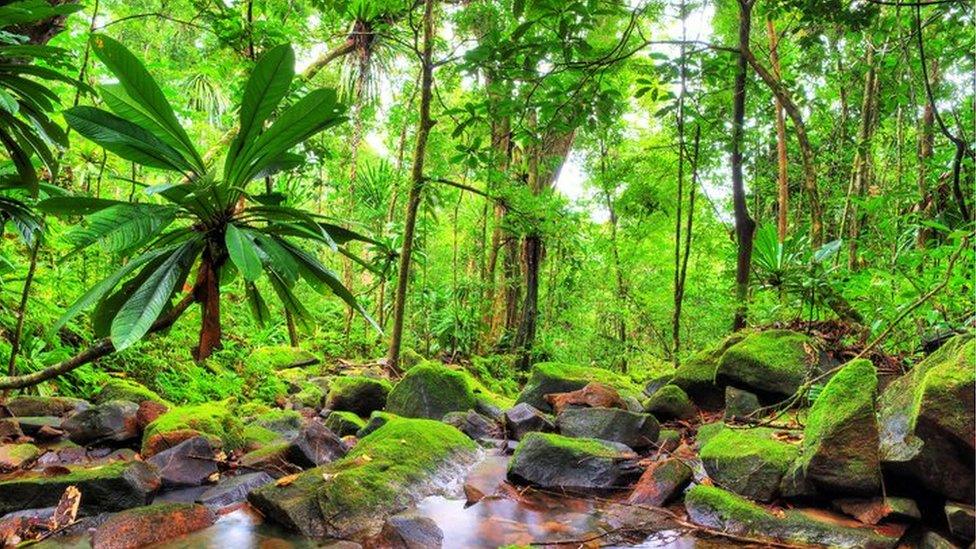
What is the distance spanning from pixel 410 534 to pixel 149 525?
1.14 m

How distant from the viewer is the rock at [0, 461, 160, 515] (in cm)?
268

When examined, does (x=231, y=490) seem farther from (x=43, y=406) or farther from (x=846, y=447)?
(x=846, y=447)

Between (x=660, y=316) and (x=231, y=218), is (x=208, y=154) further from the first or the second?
(x=660, y=316)

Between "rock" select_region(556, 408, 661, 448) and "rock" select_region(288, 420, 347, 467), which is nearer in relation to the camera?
"rock" select_region(288, 420, 347, 467)

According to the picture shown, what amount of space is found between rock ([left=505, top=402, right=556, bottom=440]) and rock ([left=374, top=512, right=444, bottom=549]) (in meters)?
2.24

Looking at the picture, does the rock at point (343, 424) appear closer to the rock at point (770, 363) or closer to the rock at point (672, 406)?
the rock at point (672, 406)

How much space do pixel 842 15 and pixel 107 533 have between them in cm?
418

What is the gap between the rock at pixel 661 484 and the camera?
314 cm

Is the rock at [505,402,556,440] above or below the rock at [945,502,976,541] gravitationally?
below

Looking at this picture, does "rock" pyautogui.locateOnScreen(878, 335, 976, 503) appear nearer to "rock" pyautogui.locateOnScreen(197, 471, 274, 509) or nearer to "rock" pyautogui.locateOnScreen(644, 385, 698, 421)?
"rock" pyautogui.locateOnScreen(644, 385, 698, 421)

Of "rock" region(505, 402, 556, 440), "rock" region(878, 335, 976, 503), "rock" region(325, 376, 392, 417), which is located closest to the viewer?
"rock" region(878, 335, 976, 503)

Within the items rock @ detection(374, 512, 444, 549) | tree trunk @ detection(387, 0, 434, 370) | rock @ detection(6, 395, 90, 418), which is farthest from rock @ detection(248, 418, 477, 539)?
rock @ detection(6, 395, 90, 418)

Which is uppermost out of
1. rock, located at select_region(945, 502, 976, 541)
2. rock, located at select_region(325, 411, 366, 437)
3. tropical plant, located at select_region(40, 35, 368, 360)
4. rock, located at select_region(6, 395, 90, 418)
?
tropical plant, located at select_region(40, 35, 368, 360)

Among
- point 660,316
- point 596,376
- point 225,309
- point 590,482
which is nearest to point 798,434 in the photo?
point 590,482
